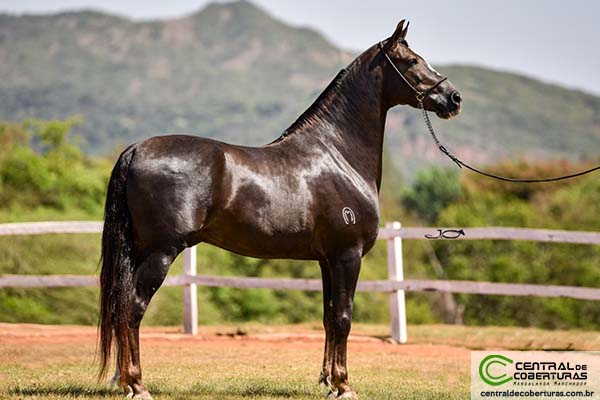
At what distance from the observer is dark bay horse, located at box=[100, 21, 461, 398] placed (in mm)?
6238

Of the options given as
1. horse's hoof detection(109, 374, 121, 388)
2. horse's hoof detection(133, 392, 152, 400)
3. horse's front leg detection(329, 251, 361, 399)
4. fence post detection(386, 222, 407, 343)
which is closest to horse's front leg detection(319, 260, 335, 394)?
horse's front leg detection(329, 251, 361, 399)

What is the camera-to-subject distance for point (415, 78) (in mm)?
7105

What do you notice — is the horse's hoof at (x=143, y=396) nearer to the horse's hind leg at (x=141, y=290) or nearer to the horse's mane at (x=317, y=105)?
the horse's hind leg at (x=141, y=290)

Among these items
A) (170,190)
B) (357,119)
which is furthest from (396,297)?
(170,190)

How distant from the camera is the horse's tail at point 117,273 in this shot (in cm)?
619

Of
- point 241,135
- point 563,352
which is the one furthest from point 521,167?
point 241,135

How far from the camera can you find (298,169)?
669 cm

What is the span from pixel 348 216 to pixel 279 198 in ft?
1.82

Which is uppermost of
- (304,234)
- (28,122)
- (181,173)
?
(28,122)

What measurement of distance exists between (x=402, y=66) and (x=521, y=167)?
5716 cm

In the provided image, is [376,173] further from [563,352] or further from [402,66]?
[563,352]
